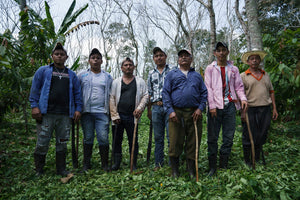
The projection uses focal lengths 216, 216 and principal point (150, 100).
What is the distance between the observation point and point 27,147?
577cm

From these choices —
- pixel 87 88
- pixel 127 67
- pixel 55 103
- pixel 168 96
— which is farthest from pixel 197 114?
pixel 55 103

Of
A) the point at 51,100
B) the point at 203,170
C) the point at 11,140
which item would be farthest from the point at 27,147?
the point at 203,170

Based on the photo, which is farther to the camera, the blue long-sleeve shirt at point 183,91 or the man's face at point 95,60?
the man's face at point 95,60

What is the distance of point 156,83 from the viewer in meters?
4.01

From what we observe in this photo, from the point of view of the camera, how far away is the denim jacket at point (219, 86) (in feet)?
11.6

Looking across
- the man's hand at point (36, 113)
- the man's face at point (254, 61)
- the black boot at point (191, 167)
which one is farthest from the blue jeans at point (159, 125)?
the man's hand at point (36, 113)

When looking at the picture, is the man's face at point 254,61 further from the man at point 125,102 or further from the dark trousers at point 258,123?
the man at point 125,102

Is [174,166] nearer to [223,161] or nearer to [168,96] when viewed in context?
[223,161]

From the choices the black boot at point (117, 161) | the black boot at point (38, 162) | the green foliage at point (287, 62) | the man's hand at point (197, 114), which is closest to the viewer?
the green foliage at point (287, 62)

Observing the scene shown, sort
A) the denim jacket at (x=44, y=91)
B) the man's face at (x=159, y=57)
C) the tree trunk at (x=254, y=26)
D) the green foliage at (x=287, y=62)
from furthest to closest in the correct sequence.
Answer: the tree trunk at (x=254, y=26) < the man's face at (x=159, y=57) < the denim jacket at (x=44, y=91) < the green foliage at (x=287, y=62)

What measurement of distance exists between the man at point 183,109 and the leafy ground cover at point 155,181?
38cm

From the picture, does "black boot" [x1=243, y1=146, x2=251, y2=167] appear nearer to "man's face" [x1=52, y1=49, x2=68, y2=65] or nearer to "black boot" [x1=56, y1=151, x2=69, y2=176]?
"black boot" [x1=56, y1=151, x2=69, y2=176]

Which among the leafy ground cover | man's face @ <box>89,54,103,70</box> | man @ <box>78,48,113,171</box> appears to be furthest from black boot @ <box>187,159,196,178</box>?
man's face @ <box>89,54,103,70</box>

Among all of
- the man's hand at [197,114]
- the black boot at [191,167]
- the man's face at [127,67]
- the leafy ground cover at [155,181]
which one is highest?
the man's face at [127,67]
